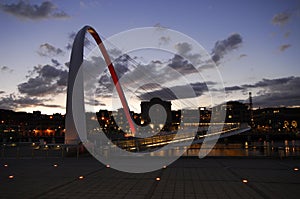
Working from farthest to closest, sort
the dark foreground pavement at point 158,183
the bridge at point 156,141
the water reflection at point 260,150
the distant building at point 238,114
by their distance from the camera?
the distant building at point 238,114 < the bridge at point 156,141 < the water reflection at point 260,150 < the dark foreground pavement at point 158,183

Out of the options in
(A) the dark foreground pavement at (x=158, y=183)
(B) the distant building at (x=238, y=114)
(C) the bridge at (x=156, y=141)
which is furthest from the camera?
(B) the distant building at (x=238, y=114)

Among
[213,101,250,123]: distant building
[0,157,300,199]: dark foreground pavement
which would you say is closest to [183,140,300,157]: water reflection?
[0,157,300,199]: dark foreground pavement

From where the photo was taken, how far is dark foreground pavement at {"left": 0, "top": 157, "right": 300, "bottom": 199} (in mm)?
7316

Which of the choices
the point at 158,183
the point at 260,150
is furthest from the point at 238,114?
the point at 158,183

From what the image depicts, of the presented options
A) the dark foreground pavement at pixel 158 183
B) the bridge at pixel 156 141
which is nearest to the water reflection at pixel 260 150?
the dark foreground pavement at pixel 158 183

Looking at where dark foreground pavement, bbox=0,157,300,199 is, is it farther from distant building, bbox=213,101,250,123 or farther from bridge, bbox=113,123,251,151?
distant building, bbox=213,101,250,123

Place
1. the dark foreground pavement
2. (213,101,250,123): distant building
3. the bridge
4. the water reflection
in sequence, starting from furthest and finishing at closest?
(213,101,250,123): distant building
the bridge
the water reflection
the dark foreground pavement

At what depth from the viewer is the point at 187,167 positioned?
11.9m

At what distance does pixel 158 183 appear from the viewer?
865 centimetres

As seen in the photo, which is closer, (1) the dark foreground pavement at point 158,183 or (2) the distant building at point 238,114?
(1) the dark foreground pavement at point 158,183

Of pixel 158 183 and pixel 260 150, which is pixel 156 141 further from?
pixel 158 183

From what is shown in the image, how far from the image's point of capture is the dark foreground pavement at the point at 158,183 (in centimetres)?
732

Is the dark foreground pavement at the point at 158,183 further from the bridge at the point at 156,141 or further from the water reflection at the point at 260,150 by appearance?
the bridge at the point at 156,141

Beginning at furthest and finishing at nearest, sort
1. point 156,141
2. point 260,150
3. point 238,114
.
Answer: point 238,114
point 156,141
point 260,150
